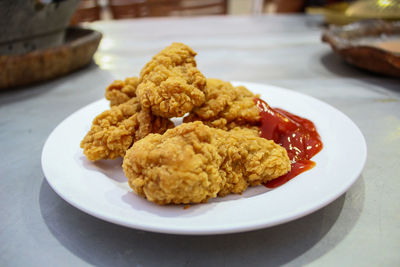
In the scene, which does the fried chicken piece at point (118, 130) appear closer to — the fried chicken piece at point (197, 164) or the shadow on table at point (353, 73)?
the fried chicken piece at point (197, 164)

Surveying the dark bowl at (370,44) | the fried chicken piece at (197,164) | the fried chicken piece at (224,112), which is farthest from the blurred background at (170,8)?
the fried chicken piece at (197,164)

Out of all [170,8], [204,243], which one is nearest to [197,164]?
[204,243]

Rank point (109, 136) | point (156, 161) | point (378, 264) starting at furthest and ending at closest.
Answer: point (109, 136)
point (156, 161)
point (378, 264)

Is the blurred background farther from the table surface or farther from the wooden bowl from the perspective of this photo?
the wooden bowl

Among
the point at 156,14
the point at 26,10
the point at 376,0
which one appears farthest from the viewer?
the point at 156,14

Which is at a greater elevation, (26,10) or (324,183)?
(26,10)

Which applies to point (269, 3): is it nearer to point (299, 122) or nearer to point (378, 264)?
point (299, 122)

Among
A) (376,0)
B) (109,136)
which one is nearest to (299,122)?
(109,136)

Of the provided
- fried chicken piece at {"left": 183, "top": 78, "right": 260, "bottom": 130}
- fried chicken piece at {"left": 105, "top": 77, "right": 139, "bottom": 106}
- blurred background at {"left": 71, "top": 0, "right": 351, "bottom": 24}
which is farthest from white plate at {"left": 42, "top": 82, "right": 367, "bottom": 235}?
blurred background at {"left": 71, "top": 0, "right": 351, "bottom": 24}
